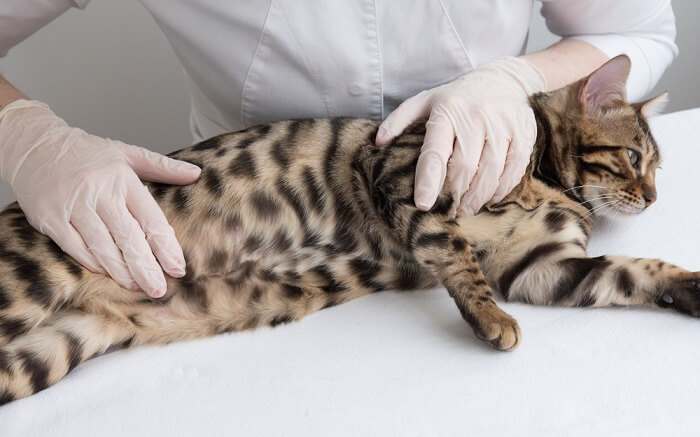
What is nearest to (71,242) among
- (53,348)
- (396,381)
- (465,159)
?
(53,348)

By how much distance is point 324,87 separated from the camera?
1.39 metres

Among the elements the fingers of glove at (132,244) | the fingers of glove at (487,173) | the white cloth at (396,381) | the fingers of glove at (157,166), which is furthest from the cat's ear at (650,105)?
the fingers of glove at (132,244)

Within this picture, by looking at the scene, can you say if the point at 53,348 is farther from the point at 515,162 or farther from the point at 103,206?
the point at 515,162

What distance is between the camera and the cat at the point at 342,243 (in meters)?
1.10

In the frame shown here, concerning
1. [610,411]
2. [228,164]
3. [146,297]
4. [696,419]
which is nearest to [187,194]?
[228,164]

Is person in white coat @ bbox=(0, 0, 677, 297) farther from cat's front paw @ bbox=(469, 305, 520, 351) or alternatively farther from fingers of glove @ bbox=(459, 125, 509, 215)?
cat's front paw @ bbox=(469, 305, 520, 351)

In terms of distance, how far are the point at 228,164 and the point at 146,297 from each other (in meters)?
0.30

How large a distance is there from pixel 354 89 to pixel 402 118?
0.15 meters

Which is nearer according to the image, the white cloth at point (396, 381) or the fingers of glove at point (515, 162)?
the white cloth at point (396, 381)

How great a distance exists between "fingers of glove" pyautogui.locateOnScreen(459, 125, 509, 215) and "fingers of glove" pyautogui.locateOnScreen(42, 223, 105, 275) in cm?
68

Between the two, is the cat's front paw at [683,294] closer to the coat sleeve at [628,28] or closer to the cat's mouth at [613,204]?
the cat's mouth at [613,204]

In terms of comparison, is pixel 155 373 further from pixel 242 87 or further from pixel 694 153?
pixel 694 153

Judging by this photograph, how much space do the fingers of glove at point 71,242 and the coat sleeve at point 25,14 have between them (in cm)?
52

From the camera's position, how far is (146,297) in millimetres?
1171
